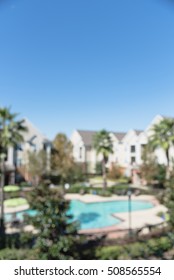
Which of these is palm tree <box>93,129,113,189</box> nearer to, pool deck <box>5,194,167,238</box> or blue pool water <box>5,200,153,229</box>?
pool deck <box>5,194,167,238</box>

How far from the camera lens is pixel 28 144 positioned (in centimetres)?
1507

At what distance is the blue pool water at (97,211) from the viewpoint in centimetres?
947

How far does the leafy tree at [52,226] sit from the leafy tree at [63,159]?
26.2ft

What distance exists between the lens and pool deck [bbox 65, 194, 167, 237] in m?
8.01

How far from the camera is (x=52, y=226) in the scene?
15.6ft

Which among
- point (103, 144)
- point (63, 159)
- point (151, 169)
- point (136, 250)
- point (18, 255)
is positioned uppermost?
point (103, 144)

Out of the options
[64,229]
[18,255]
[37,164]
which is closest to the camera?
[64,229]

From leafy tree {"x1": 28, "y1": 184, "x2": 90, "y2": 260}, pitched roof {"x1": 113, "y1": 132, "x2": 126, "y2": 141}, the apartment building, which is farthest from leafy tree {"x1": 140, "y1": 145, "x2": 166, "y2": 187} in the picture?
leafy tree {"x1": 28, "y1": 184, "x2": 90, "y2": 260}

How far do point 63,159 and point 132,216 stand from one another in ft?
16.3

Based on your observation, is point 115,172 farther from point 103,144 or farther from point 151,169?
point 103,144

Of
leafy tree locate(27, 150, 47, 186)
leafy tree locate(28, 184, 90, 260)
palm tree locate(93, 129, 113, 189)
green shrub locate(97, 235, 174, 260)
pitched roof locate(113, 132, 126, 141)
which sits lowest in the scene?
green shrub locate(97, 235, 174, 260)

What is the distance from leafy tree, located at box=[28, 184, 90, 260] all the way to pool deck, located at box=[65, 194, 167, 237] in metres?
2.57

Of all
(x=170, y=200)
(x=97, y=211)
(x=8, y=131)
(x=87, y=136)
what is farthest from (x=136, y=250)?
(x=87, y=136)
